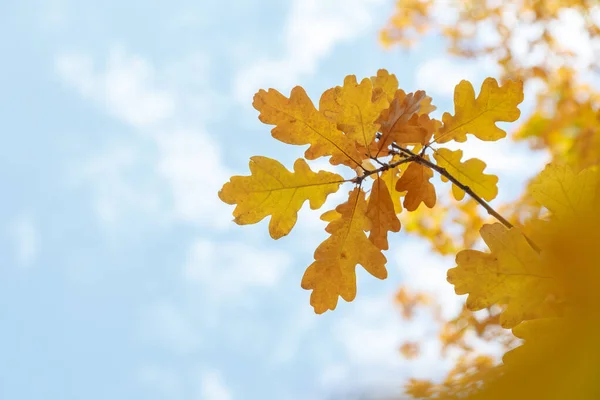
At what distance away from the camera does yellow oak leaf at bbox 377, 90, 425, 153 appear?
103 centimetres

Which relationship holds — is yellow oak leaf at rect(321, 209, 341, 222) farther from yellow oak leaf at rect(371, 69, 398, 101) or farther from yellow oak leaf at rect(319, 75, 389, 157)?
yellow oak leaf at rect(371, 69, 398, 101)

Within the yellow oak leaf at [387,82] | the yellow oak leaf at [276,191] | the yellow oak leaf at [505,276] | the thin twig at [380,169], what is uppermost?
the yellow oak leaf at [387,82]

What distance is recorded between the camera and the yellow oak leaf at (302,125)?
107cm

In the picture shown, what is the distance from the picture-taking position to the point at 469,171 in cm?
118

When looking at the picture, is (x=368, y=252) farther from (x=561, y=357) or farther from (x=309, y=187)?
(x=561, y=357)

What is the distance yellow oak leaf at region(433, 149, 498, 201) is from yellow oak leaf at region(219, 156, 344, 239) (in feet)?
Answer: 0.81

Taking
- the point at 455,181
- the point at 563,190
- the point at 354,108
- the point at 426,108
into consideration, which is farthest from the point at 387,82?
the point at 563,190

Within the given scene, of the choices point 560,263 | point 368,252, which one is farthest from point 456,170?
point 560,263

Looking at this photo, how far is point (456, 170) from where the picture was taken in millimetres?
1183

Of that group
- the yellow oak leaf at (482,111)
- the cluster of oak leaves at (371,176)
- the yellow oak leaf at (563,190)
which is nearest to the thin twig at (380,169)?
the cluster of oak leaves at (371,176)

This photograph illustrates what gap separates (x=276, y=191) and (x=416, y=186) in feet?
0.94

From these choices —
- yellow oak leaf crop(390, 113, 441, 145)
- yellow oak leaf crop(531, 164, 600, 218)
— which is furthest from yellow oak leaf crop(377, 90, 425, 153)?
yellow oak leaf crop(531, 164, 600, 218)

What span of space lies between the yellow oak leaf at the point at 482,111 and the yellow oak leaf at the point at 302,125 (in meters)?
0.20

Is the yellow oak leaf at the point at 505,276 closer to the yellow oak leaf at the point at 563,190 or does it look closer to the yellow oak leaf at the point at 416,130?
the yellow oak leaf at the point at 563,190
